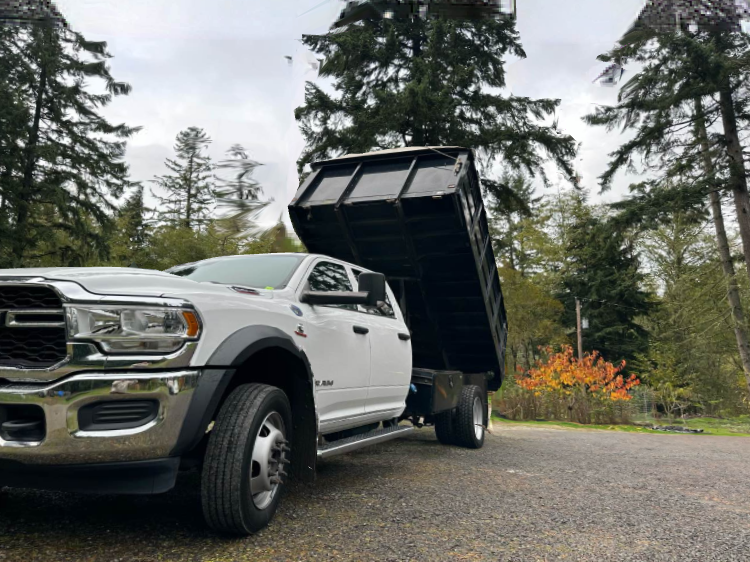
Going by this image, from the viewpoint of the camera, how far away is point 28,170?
18016 mm

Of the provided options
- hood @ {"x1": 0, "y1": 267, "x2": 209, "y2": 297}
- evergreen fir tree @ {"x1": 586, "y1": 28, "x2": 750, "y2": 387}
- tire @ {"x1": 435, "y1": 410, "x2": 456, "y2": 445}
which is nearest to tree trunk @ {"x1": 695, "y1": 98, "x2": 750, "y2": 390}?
evergreen fir tree @ {"x1": 586, "y1": 28, "x2": 750, "y2": 387}

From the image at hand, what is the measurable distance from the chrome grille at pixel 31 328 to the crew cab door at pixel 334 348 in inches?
55.1

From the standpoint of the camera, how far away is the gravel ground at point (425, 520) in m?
2.82

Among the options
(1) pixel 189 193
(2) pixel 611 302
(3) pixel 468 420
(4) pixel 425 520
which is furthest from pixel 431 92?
(1) pixel 189 193

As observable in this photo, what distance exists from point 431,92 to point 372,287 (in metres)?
13.9

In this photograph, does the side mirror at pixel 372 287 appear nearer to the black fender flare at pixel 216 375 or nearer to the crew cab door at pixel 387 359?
the black fender flare at pixel 216 375

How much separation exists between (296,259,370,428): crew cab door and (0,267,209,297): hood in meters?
0.97

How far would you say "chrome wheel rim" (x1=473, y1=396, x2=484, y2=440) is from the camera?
730 cm

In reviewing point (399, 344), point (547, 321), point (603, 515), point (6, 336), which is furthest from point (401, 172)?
point (547, 321)

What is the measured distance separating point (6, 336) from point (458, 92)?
1751 cm

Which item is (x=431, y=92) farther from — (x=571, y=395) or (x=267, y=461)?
(x=267, y=461)

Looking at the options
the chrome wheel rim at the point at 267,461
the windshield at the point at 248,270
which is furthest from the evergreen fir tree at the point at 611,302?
the chrome wheel rim at the point at 267,461

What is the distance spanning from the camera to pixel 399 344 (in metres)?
5.41

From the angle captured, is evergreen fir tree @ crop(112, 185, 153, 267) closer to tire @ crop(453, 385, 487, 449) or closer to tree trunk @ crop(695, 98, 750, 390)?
tire @ crop(453, 385, 487, 449)
